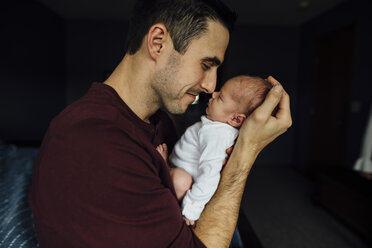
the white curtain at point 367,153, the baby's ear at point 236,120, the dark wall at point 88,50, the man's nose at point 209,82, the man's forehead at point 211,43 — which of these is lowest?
the white curtain at point 367,153

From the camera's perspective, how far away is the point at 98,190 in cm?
54

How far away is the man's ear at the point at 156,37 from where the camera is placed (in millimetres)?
804

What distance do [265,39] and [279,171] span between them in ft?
9.15

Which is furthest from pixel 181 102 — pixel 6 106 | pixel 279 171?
pixel 279 171

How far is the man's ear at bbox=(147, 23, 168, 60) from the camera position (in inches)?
31.7

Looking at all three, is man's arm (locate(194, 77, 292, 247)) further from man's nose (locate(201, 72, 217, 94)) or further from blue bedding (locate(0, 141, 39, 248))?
blue bedding (locate(0, 141, 39, 248))

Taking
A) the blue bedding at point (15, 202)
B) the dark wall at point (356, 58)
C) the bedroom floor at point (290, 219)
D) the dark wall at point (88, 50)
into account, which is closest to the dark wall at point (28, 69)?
the dark wall at point (88, 50)

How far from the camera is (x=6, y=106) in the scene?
3193 millimetres

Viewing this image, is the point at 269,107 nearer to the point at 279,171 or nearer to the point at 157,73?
the point at 157,73

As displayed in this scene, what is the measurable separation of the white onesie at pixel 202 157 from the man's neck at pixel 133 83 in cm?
30

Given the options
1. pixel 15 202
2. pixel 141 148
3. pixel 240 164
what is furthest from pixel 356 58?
pixel 15 202

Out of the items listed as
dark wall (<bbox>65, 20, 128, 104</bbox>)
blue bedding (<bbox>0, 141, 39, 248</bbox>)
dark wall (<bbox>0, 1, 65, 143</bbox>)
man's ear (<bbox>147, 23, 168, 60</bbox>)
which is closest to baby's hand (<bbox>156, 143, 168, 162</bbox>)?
man's ear (<bbox>147, 23, 168, 60</bbox>)

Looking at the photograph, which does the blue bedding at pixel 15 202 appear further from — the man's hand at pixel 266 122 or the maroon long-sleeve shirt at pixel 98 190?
the man's hand at pixel 266 122

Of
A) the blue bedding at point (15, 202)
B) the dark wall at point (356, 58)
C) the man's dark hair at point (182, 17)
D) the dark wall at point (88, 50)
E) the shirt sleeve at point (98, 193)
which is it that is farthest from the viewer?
the dark wall at point (88, 50)
